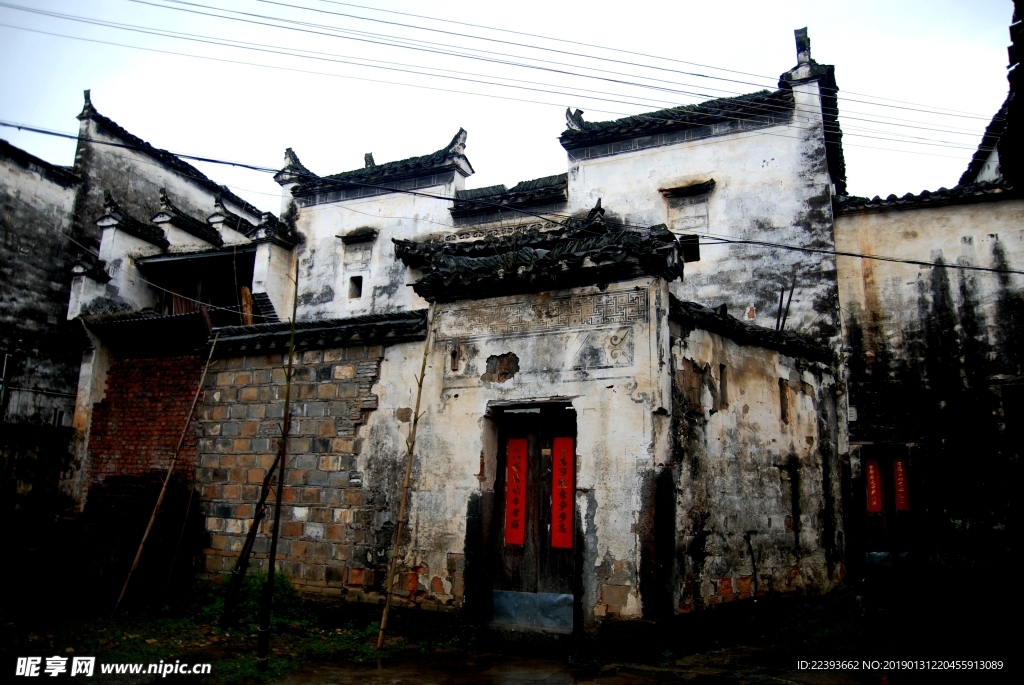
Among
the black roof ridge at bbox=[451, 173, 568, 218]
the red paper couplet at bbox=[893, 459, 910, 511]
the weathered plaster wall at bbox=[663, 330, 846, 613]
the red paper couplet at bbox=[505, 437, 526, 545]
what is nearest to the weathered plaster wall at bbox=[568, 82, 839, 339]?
the black roof ridge at bbox=[451, 173, 568, 218]

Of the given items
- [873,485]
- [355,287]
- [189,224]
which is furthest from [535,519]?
[189,224]

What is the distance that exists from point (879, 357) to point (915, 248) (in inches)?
79.4

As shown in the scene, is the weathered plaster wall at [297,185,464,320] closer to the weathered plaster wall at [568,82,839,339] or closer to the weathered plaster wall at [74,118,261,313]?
the weathered plaster wall at [74,118,261,313]

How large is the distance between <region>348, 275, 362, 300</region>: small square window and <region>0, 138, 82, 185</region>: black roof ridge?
676 cm

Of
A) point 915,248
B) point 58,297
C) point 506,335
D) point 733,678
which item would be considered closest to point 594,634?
point 733,678

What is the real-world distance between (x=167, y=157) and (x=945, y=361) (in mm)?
19093

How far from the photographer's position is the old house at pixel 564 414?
774cm

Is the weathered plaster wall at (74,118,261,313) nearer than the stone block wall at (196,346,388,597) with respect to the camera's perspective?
No

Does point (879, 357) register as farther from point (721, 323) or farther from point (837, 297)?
point (721, 323)

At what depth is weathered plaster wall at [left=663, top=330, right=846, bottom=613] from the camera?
25.9 feet

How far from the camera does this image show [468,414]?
8.51 m

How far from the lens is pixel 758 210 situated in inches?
553

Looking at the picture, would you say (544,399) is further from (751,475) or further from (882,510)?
(882,510)

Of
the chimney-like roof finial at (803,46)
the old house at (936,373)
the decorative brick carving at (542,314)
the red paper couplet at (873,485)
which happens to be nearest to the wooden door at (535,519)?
the decorative brick carving at (542,314)
